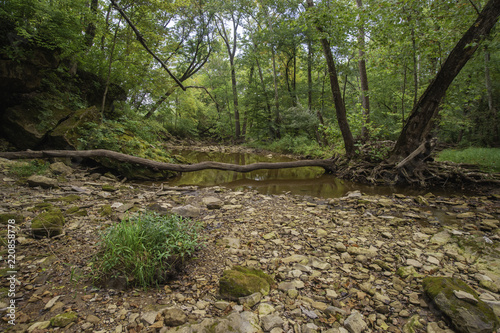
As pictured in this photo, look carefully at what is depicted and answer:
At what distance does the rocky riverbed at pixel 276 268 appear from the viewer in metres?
1.71

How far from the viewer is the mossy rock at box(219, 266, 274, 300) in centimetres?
198

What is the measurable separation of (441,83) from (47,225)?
9069 millimetres

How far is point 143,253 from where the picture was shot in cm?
217

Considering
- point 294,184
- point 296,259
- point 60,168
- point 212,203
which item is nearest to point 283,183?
point 294,184

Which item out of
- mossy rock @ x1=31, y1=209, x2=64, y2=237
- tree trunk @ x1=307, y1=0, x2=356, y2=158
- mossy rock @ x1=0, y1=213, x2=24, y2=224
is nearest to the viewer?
mossy rock @ x1=31, y1=209, x2=64, y2=237

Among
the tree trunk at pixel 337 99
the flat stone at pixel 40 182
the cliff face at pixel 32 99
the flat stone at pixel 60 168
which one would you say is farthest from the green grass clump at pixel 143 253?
the tree trunk at pixel 337 99

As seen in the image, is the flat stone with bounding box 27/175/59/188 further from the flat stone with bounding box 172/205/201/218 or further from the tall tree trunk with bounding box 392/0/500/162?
the tall tree trunk with bounding box 392/0/500/162

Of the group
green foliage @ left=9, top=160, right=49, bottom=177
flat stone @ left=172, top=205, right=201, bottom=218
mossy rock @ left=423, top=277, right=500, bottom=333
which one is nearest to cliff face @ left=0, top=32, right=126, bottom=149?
green foliage @ left=9, top=160, right=49, bottom=177

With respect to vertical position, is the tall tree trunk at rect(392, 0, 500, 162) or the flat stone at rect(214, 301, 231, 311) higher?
the tall tree trunk at rect(392, 0, 500, 162)

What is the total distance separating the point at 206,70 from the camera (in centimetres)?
2939

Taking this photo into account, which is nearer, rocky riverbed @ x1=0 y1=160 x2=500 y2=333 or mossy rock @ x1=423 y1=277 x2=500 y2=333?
mossy rock @ x1=423 y1=277 x2=500 y2=333

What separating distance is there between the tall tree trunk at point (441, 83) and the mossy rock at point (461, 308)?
5.05m

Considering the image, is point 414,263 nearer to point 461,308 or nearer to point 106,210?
point 461,308

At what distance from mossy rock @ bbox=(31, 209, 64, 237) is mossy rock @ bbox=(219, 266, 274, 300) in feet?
8.25
